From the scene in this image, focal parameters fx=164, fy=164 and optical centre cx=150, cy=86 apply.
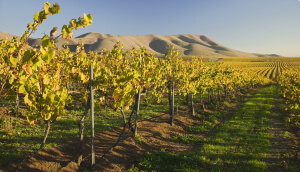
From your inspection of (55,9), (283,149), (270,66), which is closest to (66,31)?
(55,9)

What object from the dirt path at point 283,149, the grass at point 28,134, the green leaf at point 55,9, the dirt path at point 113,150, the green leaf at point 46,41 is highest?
the green leaf at point 55,9

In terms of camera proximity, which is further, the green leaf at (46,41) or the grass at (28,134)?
the grass at (28,134)

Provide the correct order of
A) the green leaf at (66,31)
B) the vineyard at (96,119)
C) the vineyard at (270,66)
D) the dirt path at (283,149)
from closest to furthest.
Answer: the green leaf at (66,31) < the vineyard at (96,119) < the dirt path at (283,149) < the vineyard at (270,66)

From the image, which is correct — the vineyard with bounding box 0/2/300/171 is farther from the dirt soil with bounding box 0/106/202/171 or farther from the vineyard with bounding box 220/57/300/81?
the vineyard with bounding box 220/57/300/81

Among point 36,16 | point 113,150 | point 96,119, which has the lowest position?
point 113,150

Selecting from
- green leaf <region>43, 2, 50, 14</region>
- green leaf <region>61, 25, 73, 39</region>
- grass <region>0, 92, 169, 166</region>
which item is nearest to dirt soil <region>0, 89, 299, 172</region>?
grass <region>0, 92, 169, 166</region>

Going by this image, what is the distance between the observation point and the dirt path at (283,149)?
19.0ft

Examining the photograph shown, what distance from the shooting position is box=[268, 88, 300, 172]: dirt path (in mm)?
5797

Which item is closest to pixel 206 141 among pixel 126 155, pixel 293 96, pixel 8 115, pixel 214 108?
pixel 126 155

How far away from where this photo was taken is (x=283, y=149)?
712cm

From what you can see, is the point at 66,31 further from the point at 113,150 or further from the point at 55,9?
the point at 113,150

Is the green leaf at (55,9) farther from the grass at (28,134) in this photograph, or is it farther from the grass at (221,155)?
the grass at (221,155)

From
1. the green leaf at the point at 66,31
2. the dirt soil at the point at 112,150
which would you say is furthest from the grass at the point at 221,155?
the green leaf at the point at 66,31

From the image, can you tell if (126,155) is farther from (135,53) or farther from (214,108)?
(214,108)
